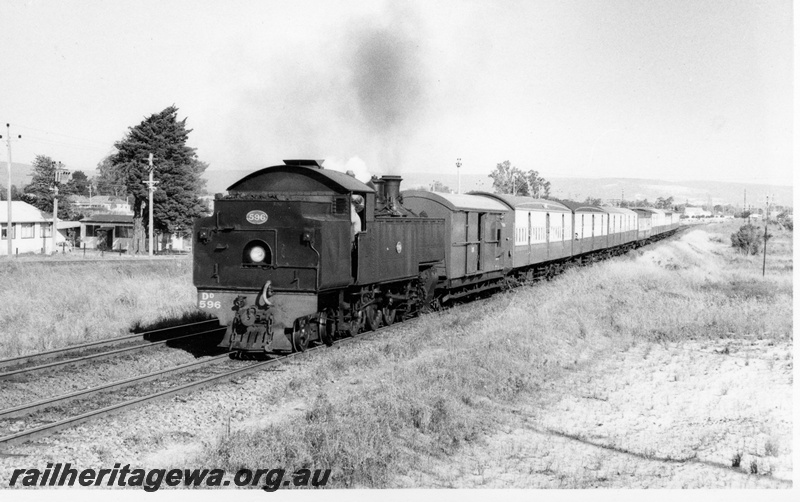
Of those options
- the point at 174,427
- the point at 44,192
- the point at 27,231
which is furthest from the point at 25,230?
the point at 174,427

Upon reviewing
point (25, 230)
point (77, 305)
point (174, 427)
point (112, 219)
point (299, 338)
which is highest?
point (112, 219)

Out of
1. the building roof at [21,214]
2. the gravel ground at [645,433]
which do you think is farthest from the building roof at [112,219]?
the gravel ground at [645,433]

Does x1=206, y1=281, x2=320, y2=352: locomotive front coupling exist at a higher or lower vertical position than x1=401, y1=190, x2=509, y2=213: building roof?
lower

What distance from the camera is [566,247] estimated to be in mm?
28844

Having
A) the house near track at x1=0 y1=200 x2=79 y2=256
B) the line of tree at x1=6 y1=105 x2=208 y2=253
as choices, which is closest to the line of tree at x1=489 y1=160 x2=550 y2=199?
the line of tree at x1=6 y1=105 x2=208 y2=253

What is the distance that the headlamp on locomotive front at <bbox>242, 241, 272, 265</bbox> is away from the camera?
1118 centimetres

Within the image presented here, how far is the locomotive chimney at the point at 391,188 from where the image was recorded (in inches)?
568

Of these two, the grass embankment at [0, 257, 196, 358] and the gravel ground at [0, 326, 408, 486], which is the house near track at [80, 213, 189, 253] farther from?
the gravel ground at [0, 326, 408, 486]

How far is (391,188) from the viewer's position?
14641mm

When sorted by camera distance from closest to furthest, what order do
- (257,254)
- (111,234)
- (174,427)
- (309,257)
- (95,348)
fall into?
(174,427)
(309,257)
(257,254)
(95,348)
(111,234)

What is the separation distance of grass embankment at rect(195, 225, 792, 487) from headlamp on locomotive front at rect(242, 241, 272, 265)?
185 cm

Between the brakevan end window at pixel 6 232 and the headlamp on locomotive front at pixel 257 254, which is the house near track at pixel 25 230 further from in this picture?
the headlamp on locomotive front at pixel 257 254

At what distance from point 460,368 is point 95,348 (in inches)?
276

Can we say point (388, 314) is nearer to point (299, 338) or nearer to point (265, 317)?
point (299, 338)
